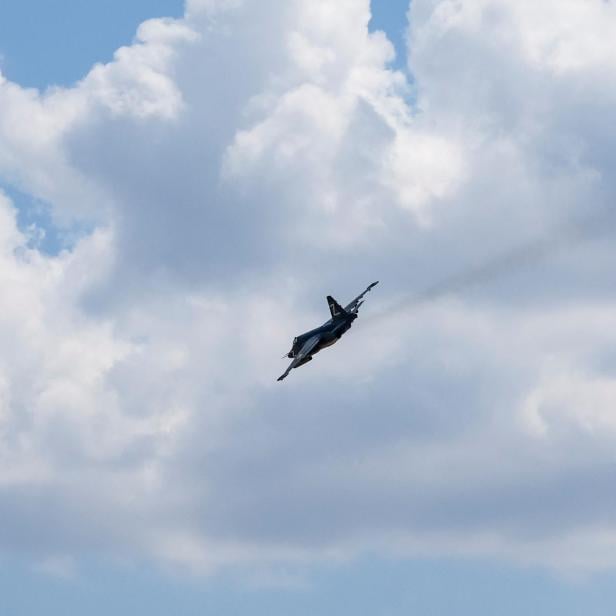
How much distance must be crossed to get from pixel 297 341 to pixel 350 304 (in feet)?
33.8

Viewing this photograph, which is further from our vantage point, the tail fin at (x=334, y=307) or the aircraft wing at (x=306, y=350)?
the tail fin at (x=334, y=307)

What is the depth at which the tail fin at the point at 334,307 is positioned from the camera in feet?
402

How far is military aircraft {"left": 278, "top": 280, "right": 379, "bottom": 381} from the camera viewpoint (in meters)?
116

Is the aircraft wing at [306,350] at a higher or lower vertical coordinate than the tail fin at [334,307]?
lower

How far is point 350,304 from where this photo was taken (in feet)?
408

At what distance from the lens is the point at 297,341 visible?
117688 millimetres

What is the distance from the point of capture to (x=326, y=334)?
390ft

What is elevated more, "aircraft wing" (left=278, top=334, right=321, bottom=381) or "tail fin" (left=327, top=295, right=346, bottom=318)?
"tail fin" (left=327, top=295, right=346, bottom=318)

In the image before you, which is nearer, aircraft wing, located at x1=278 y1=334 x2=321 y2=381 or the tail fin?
aircraft wing, located at x1=278 y1=334 x2=321 y2=381

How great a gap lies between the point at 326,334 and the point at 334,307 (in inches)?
222

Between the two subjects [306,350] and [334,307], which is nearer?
[306,350]

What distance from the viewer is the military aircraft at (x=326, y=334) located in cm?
11583

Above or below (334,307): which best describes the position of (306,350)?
below

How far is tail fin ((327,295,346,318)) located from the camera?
123 m
